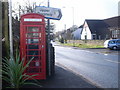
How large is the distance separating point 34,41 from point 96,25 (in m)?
50.2

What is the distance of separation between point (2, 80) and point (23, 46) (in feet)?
4.32

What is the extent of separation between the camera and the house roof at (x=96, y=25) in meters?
51.3

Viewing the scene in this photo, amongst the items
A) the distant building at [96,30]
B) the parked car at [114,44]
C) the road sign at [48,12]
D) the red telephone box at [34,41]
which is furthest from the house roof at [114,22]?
the red telephone box at [34,41]

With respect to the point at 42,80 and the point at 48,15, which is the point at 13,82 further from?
the point at 48,15

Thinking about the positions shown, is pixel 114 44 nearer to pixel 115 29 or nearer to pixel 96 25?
Result: pixel 115 29

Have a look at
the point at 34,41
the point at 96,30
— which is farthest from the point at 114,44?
the point at 96,30

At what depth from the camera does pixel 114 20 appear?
1938 inches

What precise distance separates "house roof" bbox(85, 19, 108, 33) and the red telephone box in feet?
153

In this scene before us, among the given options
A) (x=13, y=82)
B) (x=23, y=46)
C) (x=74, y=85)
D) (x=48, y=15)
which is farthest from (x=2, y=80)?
(x=48, y=15)

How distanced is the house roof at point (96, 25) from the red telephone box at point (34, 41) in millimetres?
46666

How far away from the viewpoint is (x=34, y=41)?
18.3ft

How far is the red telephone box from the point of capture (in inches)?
214

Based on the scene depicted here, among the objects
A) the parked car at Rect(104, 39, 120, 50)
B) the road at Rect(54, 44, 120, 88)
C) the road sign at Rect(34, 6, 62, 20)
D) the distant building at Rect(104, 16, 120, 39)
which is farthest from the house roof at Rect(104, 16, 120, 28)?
the road sign at Rect(34, 6, 62, 20)

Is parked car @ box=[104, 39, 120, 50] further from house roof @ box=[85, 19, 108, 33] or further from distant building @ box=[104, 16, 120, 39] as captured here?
house roof @ box=[85, 19, 108, 33]
